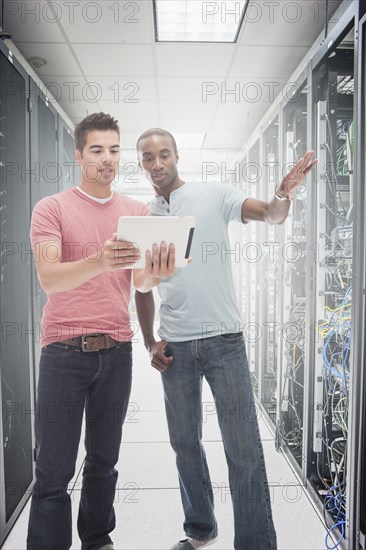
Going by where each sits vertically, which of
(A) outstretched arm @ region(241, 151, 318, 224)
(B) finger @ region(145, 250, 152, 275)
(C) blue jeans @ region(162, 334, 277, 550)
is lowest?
(C) blue jeans @ region(162, 334, 277, 550)

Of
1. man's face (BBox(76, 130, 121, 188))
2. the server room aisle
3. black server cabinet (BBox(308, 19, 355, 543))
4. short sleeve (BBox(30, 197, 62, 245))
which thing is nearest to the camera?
short sleeve (BBox(30, 197, 62, 245))

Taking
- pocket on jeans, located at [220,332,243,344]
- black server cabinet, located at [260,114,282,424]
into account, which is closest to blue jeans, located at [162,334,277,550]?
pocket on jeans, located at [220,332,243,344]

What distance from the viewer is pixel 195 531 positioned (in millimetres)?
1709

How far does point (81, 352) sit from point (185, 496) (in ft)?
2.49

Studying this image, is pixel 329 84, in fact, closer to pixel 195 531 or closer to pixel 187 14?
pixel 187 14

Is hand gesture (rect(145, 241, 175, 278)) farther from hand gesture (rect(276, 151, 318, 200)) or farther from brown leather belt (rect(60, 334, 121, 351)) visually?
hand gesture (rect(276, 151, 318, 200))

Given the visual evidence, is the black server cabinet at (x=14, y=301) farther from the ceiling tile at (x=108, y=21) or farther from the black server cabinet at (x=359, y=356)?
the black server cabinet at (x=359, y=356)

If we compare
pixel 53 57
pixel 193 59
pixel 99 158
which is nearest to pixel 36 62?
pixel 53 57

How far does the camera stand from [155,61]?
2.67 meters

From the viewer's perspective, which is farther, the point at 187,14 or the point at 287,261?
the point at 287,261

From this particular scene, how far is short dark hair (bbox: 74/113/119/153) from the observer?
4.80ft

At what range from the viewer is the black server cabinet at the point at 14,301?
1.95 meters

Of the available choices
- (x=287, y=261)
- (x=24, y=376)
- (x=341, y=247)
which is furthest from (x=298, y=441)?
(x=24, y=376)

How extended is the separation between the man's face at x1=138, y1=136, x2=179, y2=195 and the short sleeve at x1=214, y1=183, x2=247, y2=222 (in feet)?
0.63
